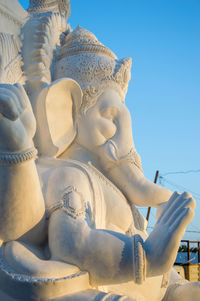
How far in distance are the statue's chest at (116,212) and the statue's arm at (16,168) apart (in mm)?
581

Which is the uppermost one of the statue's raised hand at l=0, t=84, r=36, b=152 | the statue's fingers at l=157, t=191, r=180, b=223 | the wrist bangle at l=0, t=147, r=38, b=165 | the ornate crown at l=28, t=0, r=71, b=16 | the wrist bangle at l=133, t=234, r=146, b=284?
the ornate crown at l=28, t=0, r=71, b=16

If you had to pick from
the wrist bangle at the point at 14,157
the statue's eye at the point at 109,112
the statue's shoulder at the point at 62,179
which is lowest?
the statue's shoulder at the point at 62,179

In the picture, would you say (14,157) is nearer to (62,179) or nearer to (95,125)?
(62,179)

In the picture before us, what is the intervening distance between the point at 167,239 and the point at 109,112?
3.68ft

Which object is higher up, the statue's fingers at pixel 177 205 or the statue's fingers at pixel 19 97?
the statue's fingers at pixel 19 97

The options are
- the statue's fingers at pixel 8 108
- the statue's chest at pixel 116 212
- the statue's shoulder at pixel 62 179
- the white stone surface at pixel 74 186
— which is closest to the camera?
the statue's fingers at pixel 8 108

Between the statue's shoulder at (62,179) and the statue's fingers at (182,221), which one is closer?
the statue's fingers at (182,221)

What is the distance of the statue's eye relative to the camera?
240cm

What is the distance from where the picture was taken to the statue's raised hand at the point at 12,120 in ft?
4.61

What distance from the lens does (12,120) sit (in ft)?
4.74

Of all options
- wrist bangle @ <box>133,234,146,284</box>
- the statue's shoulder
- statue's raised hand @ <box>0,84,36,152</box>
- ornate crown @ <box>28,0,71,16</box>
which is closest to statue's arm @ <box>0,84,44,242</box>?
statue's raised hand @ <box>0,84,36,152</box>

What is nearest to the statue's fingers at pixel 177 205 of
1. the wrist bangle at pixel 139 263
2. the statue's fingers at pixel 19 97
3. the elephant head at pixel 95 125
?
the wrist bangle at pixel 139 263

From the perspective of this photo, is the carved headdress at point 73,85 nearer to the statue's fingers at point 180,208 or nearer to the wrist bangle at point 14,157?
the wrist bangle at point 14,157

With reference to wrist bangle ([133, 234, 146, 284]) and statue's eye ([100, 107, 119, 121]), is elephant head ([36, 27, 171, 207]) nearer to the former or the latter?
statue's eye ([100, 107, 119, 121])
